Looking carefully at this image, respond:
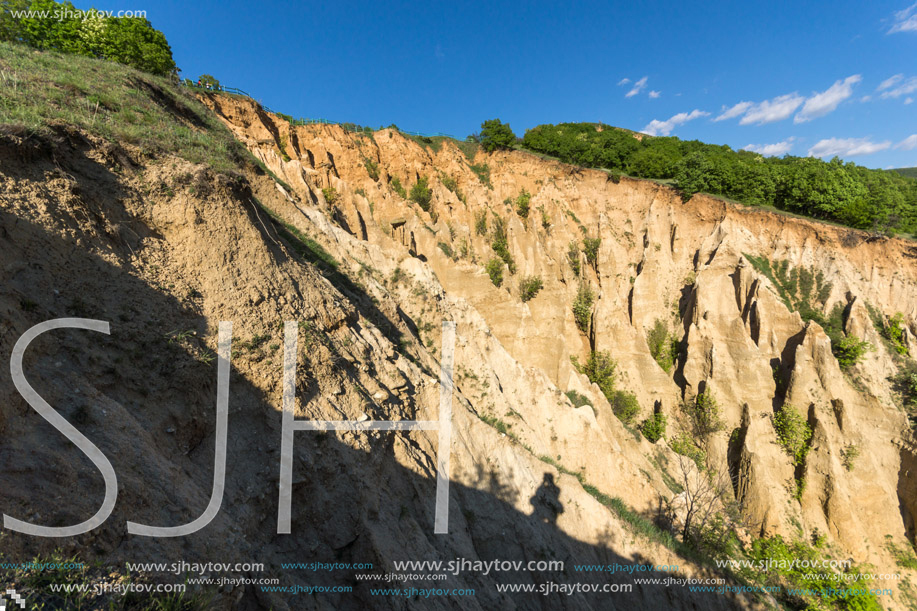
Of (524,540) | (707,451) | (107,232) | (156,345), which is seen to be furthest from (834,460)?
(107,232)

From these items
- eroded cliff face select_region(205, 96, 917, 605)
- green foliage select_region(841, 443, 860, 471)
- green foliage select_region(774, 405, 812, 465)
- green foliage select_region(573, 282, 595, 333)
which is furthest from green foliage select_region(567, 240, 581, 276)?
green foliage select_region(841, 443, 860, 471)

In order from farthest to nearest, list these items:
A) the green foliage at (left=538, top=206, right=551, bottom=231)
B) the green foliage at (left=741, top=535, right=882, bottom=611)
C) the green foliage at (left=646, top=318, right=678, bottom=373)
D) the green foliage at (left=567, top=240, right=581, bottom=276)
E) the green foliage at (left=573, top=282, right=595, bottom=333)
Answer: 1. the green foliage at (left=538, top=206, right=551, bottom=231)
2. the green foliage at (left=567, top=240, right=581, bottom=276)
3. the green foliage at (left=573, top=282, right=595, bottom=333)
4. the green foliage at (left=646, top=318, right=678, bottom=373)
5. the green foliage at (left=741, top=535, right=882, bottom=611)

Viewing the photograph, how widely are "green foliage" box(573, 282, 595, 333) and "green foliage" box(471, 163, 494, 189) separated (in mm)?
12701

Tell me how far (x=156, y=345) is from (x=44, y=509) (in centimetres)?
316

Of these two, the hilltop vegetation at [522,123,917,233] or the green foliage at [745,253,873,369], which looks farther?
the hilltop vegetation at [522,123,917,233]

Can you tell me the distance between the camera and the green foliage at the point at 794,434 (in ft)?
65.4

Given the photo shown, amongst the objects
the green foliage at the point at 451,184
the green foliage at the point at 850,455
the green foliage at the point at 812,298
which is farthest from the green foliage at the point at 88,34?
the green foliage at the point at 850,455

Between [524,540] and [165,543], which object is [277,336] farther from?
[524,540]

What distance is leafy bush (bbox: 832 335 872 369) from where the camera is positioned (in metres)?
21.1

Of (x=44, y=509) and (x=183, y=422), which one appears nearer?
(x=44, y=509)

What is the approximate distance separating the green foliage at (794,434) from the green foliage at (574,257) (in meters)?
15.3

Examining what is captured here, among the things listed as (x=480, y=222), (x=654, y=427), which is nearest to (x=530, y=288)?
(x=480, y=222)

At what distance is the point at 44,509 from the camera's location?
10.8ft

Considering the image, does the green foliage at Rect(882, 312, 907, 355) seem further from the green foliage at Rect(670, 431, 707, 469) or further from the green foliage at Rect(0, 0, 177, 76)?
the green foliage at Rect(0, 0, 177, 76)
